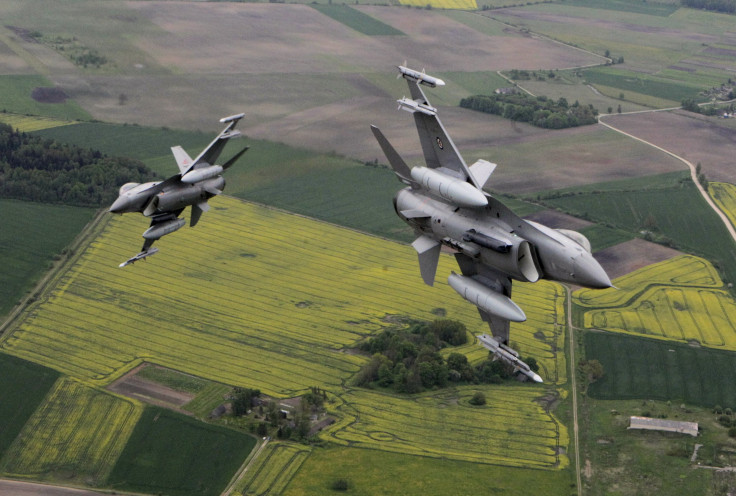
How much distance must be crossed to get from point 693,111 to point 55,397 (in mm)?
126665

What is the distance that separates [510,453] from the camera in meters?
96.8

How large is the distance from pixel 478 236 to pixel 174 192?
752 inches

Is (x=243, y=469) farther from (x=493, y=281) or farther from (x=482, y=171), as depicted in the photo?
(x=482, y=171)

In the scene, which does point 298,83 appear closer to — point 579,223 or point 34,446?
point 579,223

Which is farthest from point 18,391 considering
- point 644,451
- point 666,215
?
point 666,215

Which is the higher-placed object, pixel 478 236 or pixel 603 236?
pixel 478 236

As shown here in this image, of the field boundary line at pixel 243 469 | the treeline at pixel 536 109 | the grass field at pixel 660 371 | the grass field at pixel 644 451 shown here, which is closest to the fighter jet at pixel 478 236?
the grass field at pixel 644 451

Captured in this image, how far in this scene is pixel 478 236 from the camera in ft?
199

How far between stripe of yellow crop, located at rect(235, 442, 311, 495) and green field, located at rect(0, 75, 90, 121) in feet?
262

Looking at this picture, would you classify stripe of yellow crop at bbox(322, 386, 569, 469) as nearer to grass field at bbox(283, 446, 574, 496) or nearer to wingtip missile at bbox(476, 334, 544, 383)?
grass field at bbox(283, 446, 574, 496)

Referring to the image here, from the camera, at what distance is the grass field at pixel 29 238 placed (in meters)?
119

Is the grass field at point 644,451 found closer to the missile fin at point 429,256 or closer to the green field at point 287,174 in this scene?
the missile fin at point 429,256

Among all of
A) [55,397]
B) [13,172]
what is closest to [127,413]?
[55,397]

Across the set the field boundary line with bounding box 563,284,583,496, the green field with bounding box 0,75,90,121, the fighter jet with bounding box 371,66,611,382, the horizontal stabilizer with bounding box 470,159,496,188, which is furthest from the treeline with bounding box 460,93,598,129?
the fighter jet with bounding box 371,66,611,382
